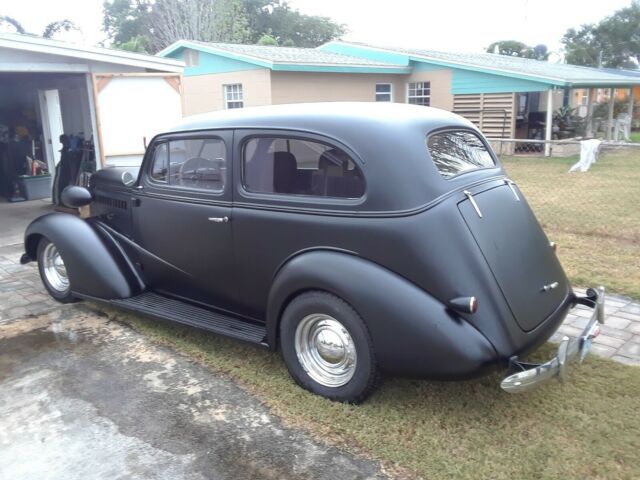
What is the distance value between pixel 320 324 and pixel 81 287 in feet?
7.82

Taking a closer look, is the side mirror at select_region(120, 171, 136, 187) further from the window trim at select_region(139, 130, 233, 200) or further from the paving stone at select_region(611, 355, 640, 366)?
the paving stone at select_region(611, 355, 640, 366)

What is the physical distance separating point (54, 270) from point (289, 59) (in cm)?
1351

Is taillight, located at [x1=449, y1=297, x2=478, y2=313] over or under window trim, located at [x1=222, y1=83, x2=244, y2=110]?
under

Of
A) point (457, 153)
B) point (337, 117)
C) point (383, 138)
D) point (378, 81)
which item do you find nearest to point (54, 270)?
point (337, 117)

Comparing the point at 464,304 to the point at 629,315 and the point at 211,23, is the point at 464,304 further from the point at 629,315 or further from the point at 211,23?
the point at 211,23

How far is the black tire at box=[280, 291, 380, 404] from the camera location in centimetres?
312

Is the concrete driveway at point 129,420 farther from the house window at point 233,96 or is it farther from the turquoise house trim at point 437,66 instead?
the turquoise house trim at point 437,66

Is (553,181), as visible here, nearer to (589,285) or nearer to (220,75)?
(589,285)

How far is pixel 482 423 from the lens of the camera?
3154mm

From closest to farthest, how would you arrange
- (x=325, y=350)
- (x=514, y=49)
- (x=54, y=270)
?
1. (x=325, y=350)
2. (x=54, y=270)
3. (x=514, y=49)

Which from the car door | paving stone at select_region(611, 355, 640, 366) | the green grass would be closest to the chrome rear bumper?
the green grass


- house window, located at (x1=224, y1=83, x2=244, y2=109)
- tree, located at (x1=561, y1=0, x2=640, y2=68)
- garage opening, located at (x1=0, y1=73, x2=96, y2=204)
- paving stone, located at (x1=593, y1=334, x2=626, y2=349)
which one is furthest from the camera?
tree, located at (x1=561, y1=0, x2=640, y2=68)

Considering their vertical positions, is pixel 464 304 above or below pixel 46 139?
below

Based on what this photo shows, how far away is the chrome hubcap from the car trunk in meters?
3.72
